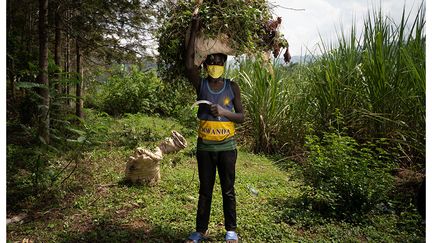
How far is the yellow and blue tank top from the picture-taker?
305 centimetres

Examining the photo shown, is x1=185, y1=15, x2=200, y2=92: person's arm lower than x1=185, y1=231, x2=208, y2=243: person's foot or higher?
higher

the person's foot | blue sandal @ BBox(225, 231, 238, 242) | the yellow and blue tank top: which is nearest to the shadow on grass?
the person's foot

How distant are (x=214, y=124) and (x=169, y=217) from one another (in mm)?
1375

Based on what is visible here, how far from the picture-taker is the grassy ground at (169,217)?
3.49m

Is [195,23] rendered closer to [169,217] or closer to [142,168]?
[169,217]

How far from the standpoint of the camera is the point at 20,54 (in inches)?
299

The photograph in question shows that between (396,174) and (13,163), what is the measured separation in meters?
5.02

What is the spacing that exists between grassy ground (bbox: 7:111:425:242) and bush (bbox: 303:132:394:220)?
20 centimetres

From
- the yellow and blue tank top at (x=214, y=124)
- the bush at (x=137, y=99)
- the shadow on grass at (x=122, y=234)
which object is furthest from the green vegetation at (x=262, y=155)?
the bush at (x=137, y=99)

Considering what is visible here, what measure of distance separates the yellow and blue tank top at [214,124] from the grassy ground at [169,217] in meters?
0.94

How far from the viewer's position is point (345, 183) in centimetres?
409

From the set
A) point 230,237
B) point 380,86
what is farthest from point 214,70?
point 380,86

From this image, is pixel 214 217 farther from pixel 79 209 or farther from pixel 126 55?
pixel 126 55

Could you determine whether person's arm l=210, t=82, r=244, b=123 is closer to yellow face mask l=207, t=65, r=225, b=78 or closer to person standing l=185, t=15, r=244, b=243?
person standing l=185, t=15, r=244, b=243
